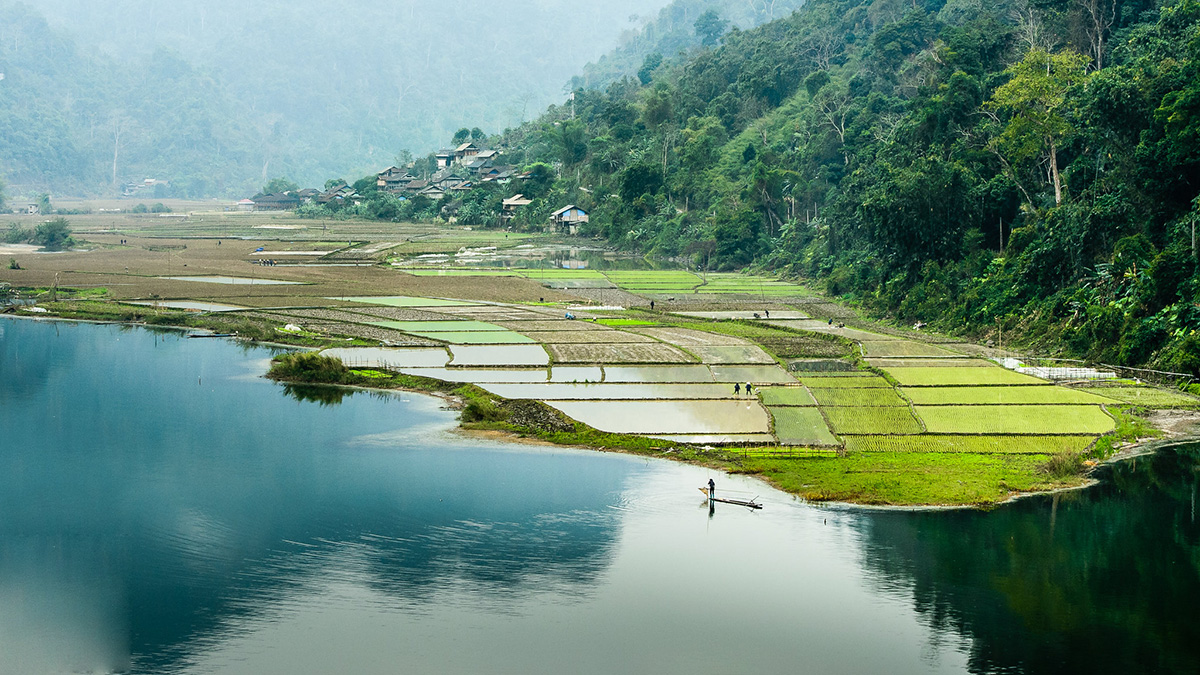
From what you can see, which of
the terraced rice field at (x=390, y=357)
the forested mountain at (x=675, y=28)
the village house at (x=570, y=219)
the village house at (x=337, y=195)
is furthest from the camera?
the forested mountain at (x=675, y=28)

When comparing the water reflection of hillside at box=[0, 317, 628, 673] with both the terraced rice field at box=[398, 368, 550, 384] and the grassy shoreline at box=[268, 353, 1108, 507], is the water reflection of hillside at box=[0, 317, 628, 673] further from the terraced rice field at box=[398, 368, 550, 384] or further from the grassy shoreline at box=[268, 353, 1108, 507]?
the terraced rice field at box=[398, 368, 550, 384]

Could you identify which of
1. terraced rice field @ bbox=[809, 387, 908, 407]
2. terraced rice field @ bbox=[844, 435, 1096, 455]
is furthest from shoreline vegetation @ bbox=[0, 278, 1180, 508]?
terraced rice field @ bbox=[809, 387, 908, 407]

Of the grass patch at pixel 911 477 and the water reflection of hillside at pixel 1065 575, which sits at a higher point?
the grass patch at pixel 911 477

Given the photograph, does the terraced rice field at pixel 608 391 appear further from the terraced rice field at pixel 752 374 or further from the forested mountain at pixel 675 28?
the forested mountain at pixel 675 28

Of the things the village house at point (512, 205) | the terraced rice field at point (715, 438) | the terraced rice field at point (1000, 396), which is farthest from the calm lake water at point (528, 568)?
the village house at point (512, 205)

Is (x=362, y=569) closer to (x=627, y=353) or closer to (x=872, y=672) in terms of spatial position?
(x=872, y=672)

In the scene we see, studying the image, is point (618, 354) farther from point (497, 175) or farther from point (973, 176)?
point (497, 175)

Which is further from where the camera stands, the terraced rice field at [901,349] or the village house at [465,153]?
the village house at [465,153]
